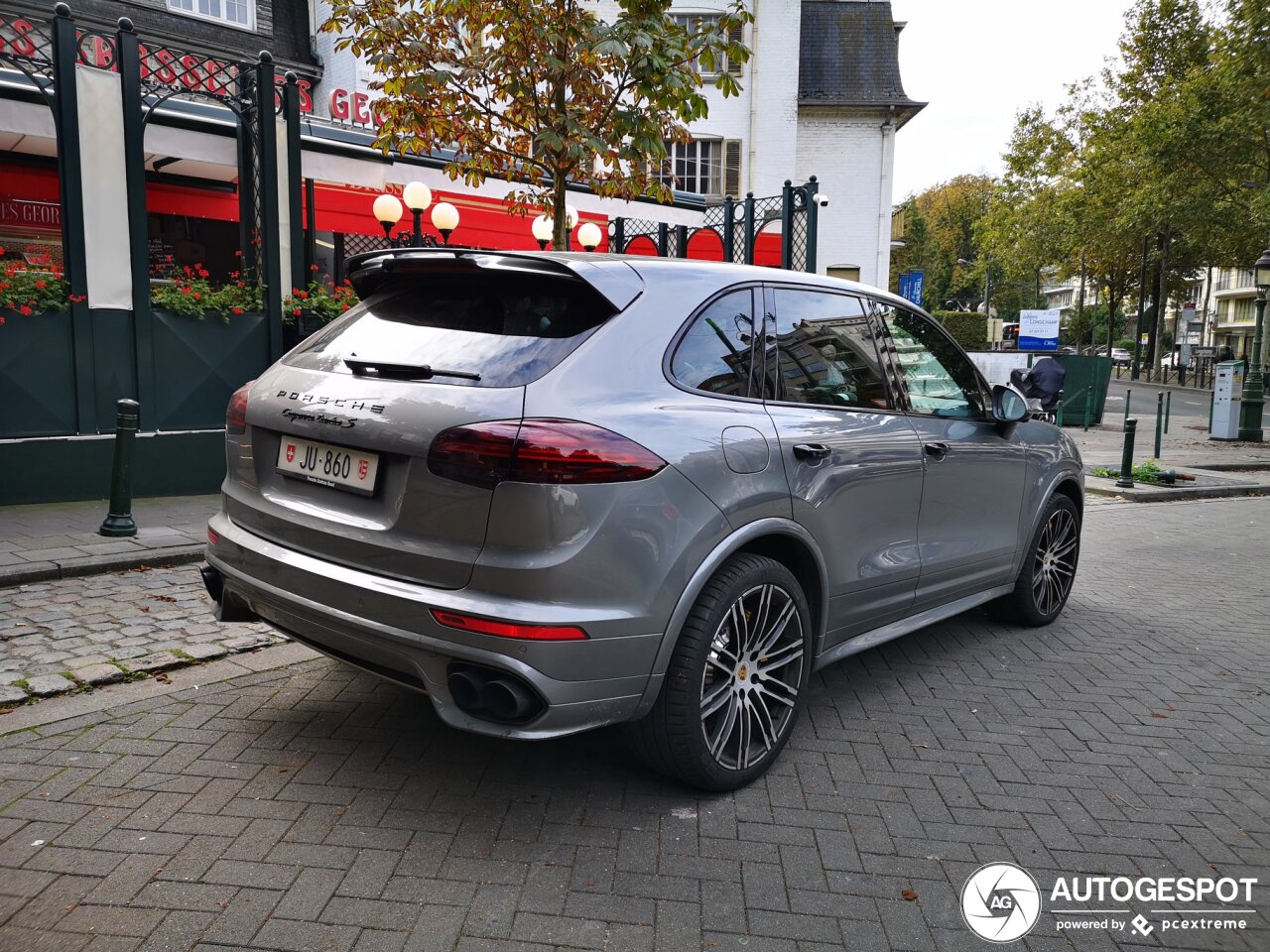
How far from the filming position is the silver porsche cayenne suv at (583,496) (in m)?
2.74

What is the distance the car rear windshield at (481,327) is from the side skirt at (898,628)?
5.47 ft

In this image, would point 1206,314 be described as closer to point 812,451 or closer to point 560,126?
point 560,126

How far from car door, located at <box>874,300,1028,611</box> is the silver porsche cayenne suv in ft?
0.75

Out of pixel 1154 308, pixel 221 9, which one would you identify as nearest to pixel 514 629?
pixel 221 9

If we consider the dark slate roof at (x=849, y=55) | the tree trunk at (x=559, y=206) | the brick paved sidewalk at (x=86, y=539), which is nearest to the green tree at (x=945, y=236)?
the dark slate roof at (x=849, y=55)

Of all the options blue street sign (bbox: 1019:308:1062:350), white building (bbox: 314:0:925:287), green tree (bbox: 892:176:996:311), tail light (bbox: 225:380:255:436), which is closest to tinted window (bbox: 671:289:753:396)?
tail light (bbox: 225:380:255:436)

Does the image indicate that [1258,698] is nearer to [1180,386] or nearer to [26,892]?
[26,892]

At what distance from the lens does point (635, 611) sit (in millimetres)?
2838

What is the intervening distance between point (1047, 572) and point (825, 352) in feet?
8.60

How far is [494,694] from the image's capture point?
2746mm

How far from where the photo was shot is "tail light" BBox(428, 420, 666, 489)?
2.70 meters

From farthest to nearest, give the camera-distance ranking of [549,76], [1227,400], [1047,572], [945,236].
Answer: [945,236]
[1227,400]
[549,76]
[1047,572]

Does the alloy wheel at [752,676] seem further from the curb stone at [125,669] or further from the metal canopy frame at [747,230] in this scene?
the metal canopy frame at [747,230]

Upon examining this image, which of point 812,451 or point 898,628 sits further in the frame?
point 898,628
